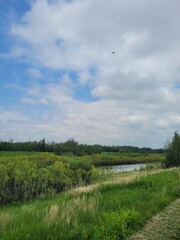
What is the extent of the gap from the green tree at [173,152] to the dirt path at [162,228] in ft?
104

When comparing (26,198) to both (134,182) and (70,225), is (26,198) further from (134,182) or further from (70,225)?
(70,225)

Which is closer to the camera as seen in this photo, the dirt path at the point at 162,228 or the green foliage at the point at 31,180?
the dirt path at the point at 162,228

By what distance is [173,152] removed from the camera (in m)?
39.8

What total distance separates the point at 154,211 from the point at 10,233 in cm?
413

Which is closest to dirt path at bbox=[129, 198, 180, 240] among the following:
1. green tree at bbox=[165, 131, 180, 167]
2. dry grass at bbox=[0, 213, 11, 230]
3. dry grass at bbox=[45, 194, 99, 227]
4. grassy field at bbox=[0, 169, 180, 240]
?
grassy field at bbox=[0, 169, 180, 240]

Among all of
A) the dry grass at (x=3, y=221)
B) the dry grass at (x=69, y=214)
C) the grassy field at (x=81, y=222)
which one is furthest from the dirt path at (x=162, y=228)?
the dry grass at (x=3, y=221)

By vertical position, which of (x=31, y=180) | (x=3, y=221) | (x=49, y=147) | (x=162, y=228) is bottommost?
(x=162, y=228)

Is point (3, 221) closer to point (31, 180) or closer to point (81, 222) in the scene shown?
point (81, 222)

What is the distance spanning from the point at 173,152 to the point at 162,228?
33.8 meters

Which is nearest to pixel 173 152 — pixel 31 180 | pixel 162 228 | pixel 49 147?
pixel 31 180

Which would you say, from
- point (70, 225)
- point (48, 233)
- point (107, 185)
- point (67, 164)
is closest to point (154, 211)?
point (70, 225)

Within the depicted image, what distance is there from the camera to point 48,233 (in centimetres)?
602

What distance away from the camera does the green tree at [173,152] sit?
39469 mm

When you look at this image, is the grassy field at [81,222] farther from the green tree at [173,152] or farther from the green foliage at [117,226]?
the green tree at [173,152]
